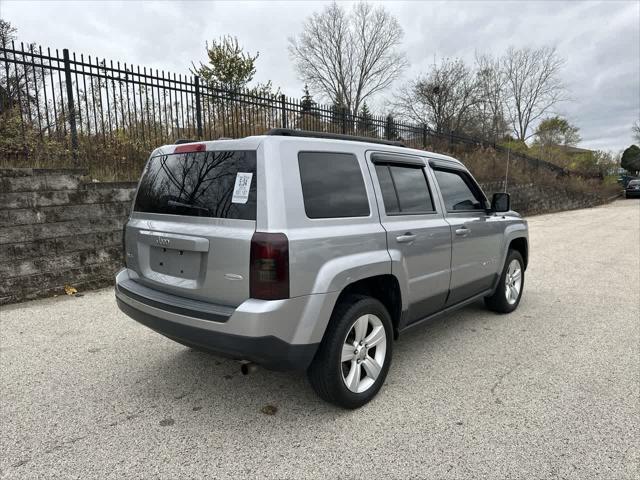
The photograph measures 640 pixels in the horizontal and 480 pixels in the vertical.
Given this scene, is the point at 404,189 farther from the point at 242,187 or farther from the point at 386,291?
the point at 242,187

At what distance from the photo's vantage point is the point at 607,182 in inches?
→ 1239

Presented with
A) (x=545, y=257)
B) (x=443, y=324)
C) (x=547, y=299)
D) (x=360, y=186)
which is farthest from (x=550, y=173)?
(x=360, y=186)

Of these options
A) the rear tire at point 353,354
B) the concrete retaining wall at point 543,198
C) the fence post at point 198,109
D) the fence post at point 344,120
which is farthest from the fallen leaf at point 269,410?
the concrete retaining wall at point 543,198

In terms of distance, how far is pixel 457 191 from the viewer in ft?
13.5

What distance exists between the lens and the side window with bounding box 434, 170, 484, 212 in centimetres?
388

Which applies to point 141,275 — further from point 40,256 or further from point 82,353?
point 40,256

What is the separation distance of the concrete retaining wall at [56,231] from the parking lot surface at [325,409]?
3.44 ft

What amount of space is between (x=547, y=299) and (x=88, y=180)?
6666mm

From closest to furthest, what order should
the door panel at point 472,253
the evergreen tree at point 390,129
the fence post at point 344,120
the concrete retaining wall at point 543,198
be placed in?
the door panel at point 472,253
the fence post at point 344,120
the evergreen tree at point 390,129
the concrete retaining wall at point 543,198

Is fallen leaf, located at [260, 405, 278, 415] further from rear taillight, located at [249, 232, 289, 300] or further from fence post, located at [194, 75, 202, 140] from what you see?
fence post, located at [194, 75, 202, 140]

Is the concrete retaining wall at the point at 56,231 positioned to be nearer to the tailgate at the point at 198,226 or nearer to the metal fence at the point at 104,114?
the metal fence at the point at 104,114

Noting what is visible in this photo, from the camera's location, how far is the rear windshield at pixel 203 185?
2.49 metres

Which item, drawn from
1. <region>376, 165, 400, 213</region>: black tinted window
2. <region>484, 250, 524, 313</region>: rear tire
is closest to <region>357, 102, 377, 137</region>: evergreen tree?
<region>484, 250, 524, 313</region>: rear tire

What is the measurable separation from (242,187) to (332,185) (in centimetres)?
61
